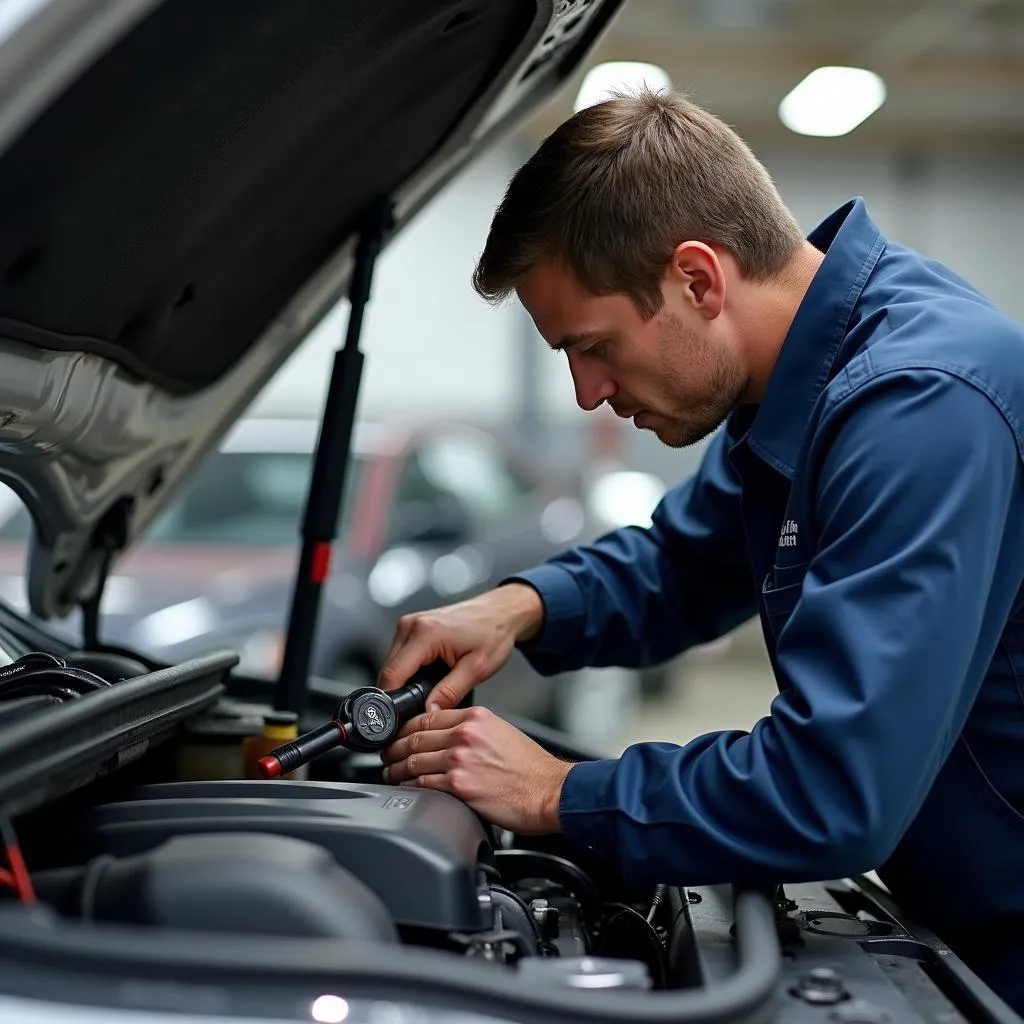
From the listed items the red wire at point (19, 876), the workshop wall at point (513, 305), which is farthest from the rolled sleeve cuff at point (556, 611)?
the workshop wall at point (513, 305)

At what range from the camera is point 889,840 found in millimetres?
1057

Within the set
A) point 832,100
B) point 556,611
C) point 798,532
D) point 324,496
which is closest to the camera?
point 798,532

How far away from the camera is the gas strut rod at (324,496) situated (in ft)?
6.07

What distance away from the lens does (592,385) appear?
1425 mm

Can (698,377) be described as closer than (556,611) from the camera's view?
Yes

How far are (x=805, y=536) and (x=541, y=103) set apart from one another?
802mm

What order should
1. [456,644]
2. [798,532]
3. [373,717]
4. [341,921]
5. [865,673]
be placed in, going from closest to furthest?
[341,921] → [865,673] → [798,532] → [373,717] → [456,644]

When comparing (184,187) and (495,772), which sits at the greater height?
(184,187)

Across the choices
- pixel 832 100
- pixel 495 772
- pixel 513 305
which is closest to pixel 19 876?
pixel 495 772

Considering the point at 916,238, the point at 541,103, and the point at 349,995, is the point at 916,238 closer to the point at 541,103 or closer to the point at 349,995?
the point at 541,103

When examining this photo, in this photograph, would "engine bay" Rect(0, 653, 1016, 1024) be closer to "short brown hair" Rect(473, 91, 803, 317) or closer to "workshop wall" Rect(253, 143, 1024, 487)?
"short brown hair" Rect(473, 91, 803, 317)

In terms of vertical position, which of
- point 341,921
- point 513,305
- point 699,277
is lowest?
point 341,921

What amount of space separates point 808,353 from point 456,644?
550mm

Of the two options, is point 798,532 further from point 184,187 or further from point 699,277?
point 184,187
